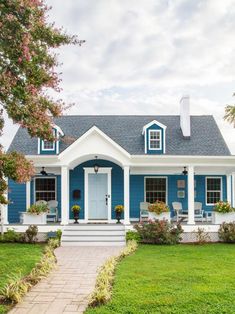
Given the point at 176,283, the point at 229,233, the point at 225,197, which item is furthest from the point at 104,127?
the point at 176,283

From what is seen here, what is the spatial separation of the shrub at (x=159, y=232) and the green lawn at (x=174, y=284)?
2.75 m

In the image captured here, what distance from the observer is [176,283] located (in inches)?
403

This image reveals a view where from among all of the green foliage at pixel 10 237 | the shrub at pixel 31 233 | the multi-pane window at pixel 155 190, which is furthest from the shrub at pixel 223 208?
the green foliage at pixel 10 237

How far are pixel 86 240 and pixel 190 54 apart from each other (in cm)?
890

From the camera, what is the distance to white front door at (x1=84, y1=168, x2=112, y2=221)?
22.9 m

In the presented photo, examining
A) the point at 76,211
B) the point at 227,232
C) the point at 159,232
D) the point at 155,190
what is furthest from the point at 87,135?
the point at 227,232

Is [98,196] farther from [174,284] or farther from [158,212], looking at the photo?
[174,284]

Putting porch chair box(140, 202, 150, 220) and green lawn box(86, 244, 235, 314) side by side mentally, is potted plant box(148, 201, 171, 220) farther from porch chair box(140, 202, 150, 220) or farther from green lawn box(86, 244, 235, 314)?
green lawn box(86, 244, 235, 314)

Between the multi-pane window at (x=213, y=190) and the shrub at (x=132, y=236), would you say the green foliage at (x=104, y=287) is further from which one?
the multi-pane window at (x=213, y=190)

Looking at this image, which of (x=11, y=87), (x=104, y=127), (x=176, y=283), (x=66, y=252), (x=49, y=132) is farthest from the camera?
(x=104, y=127)

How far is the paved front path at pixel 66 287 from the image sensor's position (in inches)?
333

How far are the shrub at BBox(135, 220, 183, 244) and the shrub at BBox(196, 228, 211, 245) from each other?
2.80ft

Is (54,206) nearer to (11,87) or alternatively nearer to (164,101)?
(164,101)

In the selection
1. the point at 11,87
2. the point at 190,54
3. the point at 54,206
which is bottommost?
the point at 54,206
